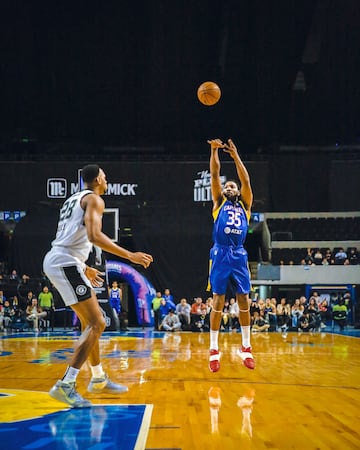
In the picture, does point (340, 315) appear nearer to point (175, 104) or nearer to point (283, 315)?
point (283, 315)

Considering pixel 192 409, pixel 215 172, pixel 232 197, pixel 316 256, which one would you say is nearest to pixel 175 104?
pixel 316 256

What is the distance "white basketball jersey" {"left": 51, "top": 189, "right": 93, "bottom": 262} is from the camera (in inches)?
180

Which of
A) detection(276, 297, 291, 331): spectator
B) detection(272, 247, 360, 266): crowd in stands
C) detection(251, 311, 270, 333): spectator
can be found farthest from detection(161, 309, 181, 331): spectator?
detection(272, 247, 360, 266): crowd in stands

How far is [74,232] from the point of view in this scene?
456cm

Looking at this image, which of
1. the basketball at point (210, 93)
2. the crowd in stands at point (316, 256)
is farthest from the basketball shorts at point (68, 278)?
the crowd in stands at point (316, 256)

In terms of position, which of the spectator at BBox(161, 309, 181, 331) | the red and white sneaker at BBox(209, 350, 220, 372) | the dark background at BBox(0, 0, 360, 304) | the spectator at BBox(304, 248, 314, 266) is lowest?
the spectator at BBox(161, 309, 181, 331)

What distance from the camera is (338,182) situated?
77.7 feet

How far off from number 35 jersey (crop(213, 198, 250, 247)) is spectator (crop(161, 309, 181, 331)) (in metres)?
11.4

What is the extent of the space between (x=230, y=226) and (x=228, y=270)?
51cm

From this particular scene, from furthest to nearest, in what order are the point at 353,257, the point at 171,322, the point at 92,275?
the point at 353,257 < the point at 171,322 < the point at 92,275

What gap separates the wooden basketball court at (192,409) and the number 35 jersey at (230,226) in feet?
5.03

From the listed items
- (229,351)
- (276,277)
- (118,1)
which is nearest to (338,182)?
(276,277)

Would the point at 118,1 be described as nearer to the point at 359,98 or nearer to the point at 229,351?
the point at 359,98

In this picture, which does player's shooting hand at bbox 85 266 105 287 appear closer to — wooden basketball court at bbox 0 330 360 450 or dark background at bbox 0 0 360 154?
wooden basketball court at bbox 0 330 360 450
